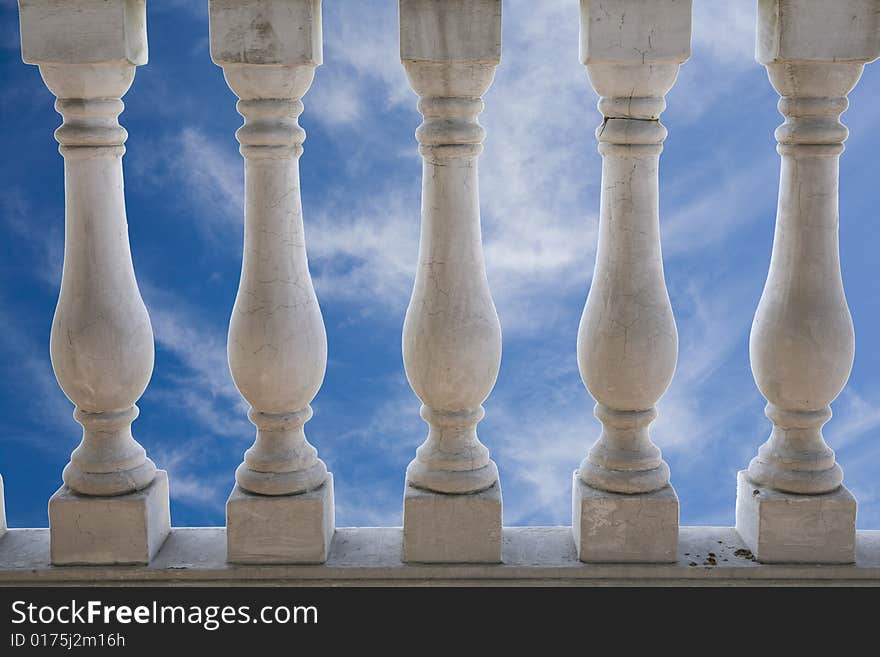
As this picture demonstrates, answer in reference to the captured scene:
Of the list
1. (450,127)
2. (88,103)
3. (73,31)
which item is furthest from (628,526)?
(73,31)

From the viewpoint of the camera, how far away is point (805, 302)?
2.94 metres

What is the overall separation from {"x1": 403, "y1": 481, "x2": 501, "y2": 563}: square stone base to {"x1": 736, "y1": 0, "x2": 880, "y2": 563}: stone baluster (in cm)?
78

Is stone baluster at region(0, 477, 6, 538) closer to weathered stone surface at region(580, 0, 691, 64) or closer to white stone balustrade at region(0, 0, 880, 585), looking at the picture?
white stone balustrade at region(0, 0, 880, 585)

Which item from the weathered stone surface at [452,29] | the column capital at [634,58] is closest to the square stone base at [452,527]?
the column capital at [634,58]

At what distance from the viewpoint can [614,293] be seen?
2893 mm

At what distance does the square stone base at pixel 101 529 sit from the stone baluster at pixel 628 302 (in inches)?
50.1

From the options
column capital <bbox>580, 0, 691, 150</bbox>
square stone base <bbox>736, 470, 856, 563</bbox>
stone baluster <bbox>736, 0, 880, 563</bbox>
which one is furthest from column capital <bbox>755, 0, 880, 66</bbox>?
square stone base <bbox>736, 470, 856, 563</bbox>

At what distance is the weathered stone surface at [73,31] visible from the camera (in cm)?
277

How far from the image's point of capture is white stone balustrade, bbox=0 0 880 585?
2.75 metres

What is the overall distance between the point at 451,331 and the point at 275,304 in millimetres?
495

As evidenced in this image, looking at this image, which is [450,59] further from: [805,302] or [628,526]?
[628,526]

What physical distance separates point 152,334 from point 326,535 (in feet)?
2.56
